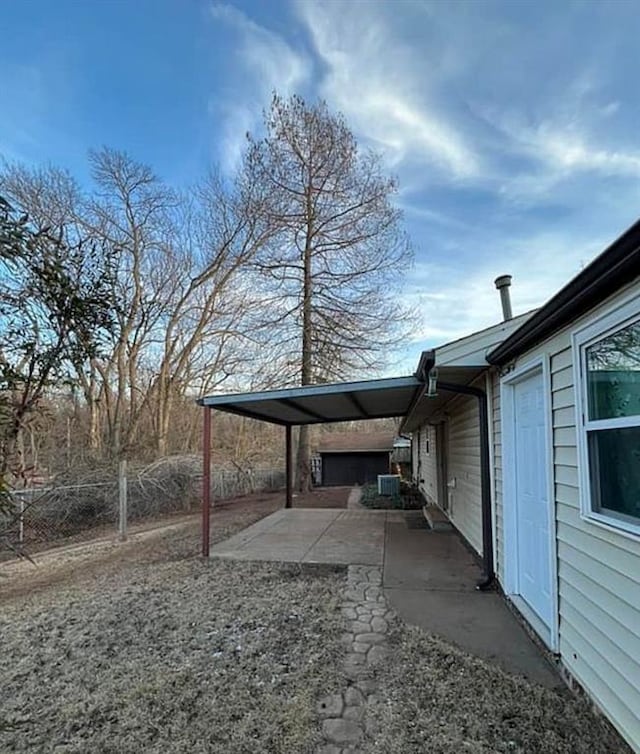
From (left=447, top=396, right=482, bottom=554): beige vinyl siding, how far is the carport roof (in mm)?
A: 735

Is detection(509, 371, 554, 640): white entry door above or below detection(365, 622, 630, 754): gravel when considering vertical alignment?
above

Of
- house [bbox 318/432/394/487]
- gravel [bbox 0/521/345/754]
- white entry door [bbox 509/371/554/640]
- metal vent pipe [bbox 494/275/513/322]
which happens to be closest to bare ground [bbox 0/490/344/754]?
gravel [bbox 0/521/345/754]

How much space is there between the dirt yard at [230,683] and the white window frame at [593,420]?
1069 millimetres

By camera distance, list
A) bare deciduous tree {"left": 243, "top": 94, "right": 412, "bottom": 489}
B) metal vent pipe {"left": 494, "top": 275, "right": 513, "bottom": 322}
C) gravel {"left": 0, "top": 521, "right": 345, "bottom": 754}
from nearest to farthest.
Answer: gravel {"left": 0, "top": 521, "right": 345, "bottom": 754} → metal vent pipe {"left": 494, "top": 275, "right": 513, "bottom": 322} → bare deciduous tree {"left": 243, "top": 94, "right": 412, "bottom": 489}

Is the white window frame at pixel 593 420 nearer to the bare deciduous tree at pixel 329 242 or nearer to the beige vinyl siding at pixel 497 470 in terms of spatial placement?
the beige vinyl siding at pixel 497 470

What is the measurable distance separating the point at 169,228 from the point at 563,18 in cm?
1296

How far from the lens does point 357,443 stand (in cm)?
2620

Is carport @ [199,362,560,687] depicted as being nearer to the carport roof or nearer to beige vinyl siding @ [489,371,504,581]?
the carport roof

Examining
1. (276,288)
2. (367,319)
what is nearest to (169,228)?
(276,288)

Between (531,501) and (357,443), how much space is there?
2221 centimetres

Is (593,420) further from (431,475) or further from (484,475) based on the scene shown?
(431,475)

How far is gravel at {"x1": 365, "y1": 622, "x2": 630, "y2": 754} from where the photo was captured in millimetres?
2445

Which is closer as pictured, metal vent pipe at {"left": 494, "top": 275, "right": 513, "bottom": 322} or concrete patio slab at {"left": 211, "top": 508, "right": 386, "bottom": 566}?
metal vent pipe at {"left": 494, "top": 275, "right": 513, "bottom": 322}

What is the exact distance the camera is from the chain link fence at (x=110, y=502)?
8.74 metres
